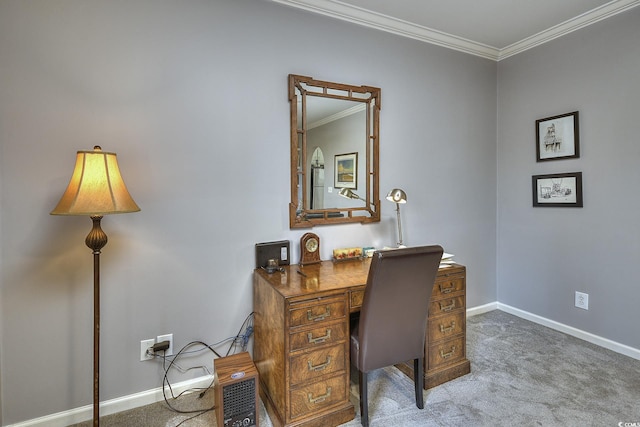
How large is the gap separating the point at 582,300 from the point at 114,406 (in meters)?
3.33

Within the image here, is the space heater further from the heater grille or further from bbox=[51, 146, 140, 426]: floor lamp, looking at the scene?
bbox=[51, 146, 140, 426]: floor lamp

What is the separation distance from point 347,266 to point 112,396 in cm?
151

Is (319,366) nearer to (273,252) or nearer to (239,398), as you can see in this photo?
(239,398)

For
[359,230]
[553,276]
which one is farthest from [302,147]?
[553,276]

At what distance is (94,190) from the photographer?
4.48ft

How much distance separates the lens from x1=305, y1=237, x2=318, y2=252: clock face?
2.17m

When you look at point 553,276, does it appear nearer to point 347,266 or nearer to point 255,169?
point 347,266

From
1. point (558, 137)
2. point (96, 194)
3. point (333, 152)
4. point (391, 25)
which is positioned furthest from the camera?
point (558, 137)

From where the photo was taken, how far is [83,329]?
1.70 metres

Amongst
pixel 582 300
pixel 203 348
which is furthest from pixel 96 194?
pixel 582 300

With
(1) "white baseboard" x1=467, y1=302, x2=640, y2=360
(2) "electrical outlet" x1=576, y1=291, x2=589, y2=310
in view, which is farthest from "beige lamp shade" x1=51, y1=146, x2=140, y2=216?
(2) "electrical outlet" x1=576, y1=291, x2=589, y2=310

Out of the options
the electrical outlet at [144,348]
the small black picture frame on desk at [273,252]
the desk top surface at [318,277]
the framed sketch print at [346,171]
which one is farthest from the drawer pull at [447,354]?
the electrical outlet at [144,348]

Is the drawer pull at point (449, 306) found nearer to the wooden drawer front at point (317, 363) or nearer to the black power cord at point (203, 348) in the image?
the wooden drawer front at point (317, 363)

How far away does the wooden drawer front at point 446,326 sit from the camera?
6.42ft
